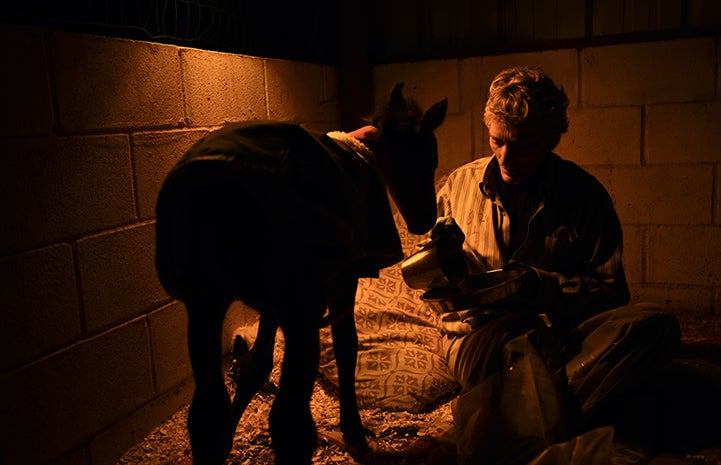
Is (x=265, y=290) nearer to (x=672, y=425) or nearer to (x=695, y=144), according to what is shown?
(x=672, y=425)

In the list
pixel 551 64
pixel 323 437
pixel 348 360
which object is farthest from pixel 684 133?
pixel 323 437

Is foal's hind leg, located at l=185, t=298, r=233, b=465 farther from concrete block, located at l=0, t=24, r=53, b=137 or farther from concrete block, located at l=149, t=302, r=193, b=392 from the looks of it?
concrete block, located at l=149, t=302, r=193, b=392

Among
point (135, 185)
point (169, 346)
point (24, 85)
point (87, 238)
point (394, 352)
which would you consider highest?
point (24, 85)

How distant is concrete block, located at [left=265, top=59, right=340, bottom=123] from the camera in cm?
330

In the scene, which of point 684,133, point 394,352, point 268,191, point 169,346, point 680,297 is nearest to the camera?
point 268,191

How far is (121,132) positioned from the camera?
7.39 feet

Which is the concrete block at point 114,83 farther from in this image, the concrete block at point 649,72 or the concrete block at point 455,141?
the concrete block at point 649,72

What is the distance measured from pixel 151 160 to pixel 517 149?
4.69ft

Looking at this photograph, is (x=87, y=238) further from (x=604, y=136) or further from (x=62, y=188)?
(x=604, y=136)

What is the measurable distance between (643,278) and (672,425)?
1.87 metres

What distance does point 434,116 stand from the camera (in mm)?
1964

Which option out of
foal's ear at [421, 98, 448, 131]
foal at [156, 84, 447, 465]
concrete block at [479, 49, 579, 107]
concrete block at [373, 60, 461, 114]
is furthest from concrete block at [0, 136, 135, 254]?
concrete block at [479, 49, 579, 107]

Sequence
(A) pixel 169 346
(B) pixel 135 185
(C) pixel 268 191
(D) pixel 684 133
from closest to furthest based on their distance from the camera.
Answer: (C) pixel 268 191 < (B) pixel 135 185 < (A) pixel 169 346 < (D) pixel 684 133

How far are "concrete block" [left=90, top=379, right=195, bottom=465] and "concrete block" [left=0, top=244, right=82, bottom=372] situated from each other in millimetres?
420
